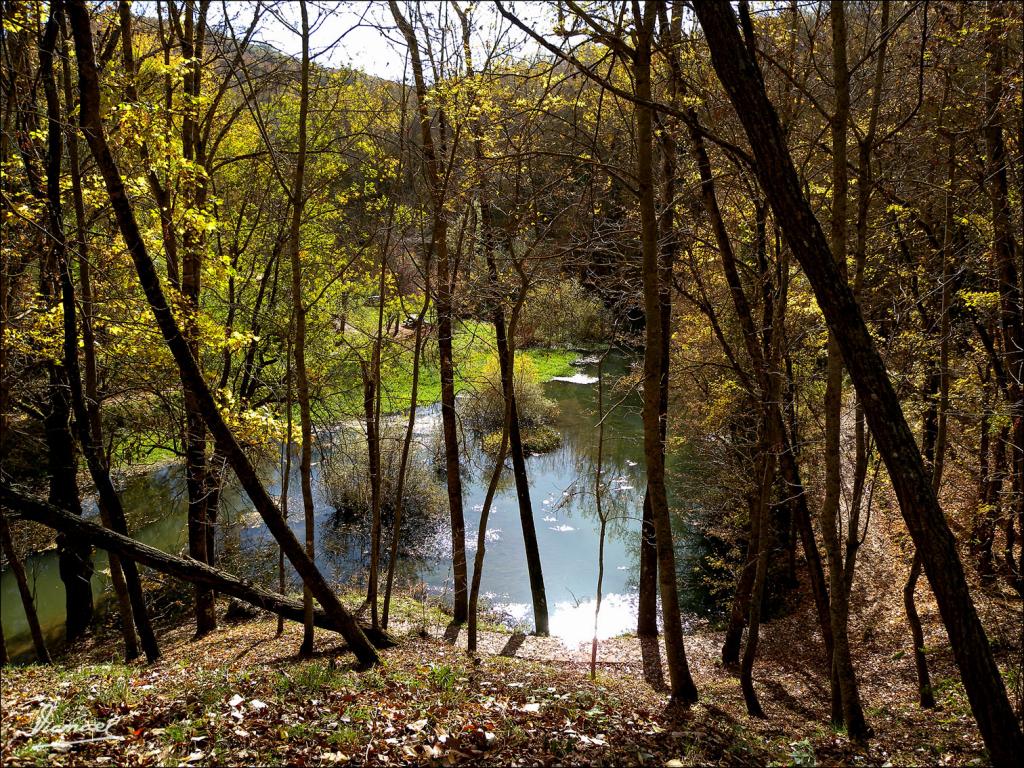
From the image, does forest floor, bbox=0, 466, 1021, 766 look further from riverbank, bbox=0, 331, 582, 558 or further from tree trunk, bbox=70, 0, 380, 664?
riverbank, bbox=0, 331, 582, 558

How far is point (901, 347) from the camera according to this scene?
8.82 meters

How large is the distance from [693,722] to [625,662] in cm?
521

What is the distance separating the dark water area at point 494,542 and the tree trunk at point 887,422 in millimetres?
7947

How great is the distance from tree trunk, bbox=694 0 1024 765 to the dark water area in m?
7.95

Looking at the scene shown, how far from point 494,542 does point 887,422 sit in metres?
13.8

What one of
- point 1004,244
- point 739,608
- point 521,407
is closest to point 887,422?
point 739,608

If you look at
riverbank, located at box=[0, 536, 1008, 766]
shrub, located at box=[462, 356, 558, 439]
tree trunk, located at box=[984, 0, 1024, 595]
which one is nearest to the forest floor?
riverbank, located at box=[0, 536, 1008, 766]

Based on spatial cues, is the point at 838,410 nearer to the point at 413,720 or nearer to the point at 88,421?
the point at 413,720

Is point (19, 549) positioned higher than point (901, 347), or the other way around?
point (901, 347)

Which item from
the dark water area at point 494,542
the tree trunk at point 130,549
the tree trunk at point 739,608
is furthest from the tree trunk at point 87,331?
the tree trunk at point 739,608

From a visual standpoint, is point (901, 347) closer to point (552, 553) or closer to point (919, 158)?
point (919, 158)

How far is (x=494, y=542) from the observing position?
16.7 metres

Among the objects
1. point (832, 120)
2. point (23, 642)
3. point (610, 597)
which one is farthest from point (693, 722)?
point (23, 642)

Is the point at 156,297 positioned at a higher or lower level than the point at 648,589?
higher
